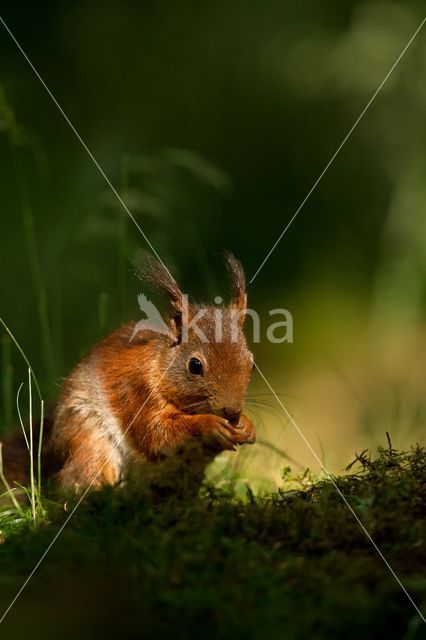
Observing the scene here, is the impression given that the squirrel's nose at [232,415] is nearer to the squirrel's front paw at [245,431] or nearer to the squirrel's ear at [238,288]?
the squirrel's front paw at [245,431]

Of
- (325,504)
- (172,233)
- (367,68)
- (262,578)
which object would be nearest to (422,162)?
(367,68)

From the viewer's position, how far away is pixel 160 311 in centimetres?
A: 338

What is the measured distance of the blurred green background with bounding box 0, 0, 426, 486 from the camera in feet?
17.4

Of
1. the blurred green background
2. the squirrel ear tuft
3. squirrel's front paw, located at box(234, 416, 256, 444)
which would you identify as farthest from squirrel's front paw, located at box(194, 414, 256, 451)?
the blurred green background

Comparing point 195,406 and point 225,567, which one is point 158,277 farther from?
point 225,567

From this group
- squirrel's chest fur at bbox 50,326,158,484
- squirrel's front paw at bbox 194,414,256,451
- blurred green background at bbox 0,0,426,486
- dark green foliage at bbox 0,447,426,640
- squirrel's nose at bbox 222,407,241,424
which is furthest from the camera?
blurred green background at bbox 0,0,426,486

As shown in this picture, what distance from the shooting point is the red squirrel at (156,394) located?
303 cm

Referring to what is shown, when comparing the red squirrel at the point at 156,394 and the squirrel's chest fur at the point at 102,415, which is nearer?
the red squirrel at the point at 156,394

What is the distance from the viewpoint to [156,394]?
10.4 ft

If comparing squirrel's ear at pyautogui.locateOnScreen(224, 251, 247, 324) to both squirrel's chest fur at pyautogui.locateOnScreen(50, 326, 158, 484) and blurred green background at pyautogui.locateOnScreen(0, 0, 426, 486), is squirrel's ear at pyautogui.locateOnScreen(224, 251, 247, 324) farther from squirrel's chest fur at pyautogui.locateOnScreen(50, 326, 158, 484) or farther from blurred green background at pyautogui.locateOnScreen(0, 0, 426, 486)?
blurred green background at pyautogui.locateOnScreen(0, 0, 426, 486)

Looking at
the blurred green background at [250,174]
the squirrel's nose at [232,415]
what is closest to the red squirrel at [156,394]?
the squirrel's nose at [232,415]

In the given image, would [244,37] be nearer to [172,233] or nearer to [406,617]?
[172,233]

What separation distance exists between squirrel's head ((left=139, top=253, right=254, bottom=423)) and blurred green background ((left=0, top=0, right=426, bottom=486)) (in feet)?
4.93

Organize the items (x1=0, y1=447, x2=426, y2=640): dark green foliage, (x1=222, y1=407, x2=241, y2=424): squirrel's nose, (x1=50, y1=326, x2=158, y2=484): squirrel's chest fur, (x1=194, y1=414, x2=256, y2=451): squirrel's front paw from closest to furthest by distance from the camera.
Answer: (x1=0, y1=447, x2=426, y2=640): dark green foliage, (x1=194, y1=414, x2=256, y2=451): squirrel's front paw, (x1=222, y1=407, x2=241, y2=424): squirrel's nose, (x1=50, y1=326, x2=158, y2=484): squirrel's chest fur
